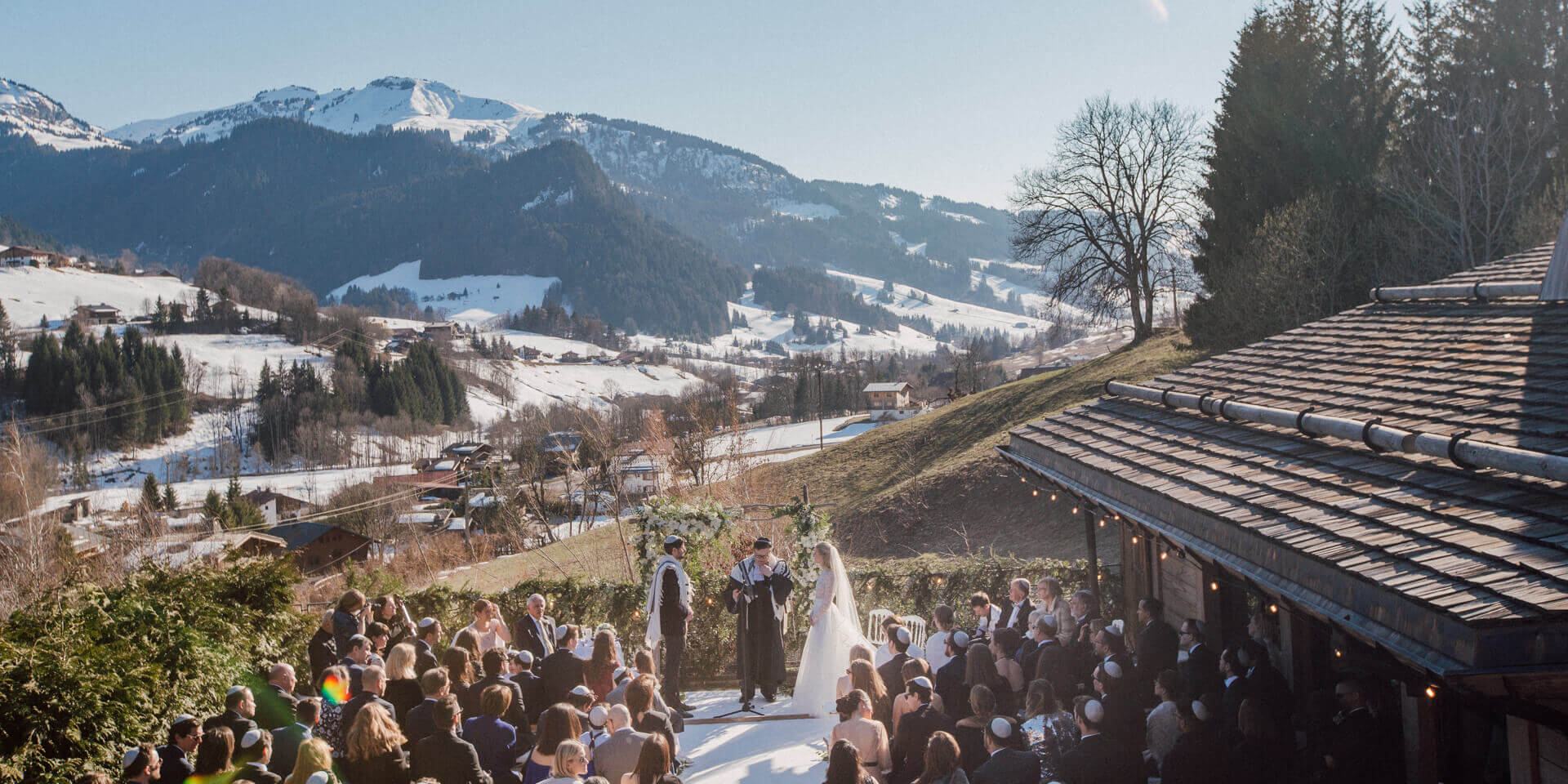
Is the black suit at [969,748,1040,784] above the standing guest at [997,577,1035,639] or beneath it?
above

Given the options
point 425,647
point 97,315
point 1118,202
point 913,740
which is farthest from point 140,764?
point 97,315

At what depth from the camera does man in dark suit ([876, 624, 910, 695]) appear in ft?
26.6

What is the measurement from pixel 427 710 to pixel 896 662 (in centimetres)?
390


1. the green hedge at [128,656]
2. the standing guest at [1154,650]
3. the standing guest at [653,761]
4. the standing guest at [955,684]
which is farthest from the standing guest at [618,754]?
the standing guest at [1154,650]

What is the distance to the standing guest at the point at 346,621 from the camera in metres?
9.38

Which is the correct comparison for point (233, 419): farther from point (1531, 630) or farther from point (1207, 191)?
point (1531, 630)

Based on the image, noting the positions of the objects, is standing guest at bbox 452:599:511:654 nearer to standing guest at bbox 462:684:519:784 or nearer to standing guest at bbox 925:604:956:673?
standing guest at bbox 462:684:519:784

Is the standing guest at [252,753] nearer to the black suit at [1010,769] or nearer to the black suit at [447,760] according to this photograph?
the black suit at [447,760]

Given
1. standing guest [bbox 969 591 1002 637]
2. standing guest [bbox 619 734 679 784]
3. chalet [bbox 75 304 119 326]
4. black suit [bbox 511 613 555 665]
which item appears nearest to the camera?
standing guest [bbox 619 734 679 784]

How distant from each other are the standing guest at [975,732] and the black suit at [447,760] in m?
3.27

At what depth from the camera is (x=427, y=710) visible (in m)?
6.54

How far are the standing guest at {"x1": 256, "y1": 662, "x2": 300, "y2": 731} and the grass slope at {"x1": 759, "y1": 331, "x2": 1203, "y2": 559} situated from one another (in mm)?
14983

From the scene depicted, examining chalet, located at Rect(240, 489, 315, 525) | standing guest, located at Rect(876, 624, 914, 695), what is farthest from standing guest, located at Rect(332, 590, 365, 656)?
chalet, located at Rect(240, 489, 315, 525)

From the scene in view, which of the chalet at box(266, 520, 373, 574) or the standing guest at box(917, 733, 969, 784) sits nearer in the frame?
the standing guest at box(917, 733, 969, 784)
